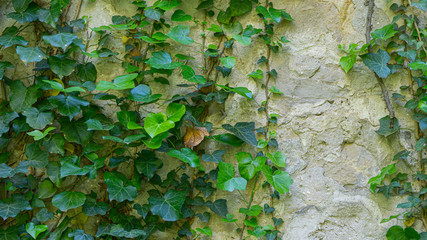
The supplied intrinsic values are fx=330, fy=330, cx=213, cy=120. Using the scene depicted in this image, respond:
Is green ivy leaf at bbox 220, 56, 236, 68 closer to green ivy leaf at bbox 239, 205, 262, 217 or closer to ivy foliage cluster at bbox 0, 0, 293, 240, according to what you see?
ivy foliage cluster at bbox 0, 0, 293, 240

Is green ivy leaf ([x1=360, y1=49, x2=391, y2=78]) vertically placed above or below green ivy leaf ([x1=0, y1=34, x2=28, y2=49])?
above

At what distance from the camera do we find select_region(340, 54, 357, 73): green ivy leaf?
1.34m

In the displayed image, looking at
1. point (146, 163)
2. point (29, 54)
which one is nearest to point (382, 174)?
point (146, 163)

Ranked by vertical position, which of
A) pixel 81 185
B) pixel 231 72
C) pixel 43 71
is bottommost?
pixel 81 185

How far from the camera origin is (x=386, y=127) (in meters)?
1.30

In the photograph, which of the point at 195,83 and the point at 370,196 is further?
the point at 195,83

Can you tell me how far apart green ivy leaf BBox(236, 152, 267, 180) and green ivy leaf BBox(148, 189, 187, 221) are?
0.83 feet

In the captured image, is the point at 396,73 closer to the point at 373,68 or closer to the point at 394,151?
the point at 373,68

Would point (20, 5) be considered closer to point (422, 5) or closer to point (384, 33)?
point (384, 33)

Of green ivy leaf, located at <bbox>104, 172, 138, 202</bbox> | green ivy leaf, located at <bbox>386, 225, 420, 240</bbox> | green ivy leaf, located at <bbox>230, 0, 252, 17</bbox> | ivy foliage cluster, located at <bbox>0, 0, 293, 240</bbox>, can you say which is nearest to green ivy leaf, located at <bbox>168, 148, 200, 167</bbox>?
ivy foliage cluster, located at <bbox>0, 0, 293, 240</bbox>

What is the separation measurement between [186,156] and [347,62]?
2.48 ft

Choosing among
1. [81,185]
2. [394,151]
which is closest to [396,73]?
[394,151]

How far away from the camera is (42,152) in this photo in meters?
1.35

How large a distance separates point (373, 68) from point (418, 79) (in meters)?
0.18
